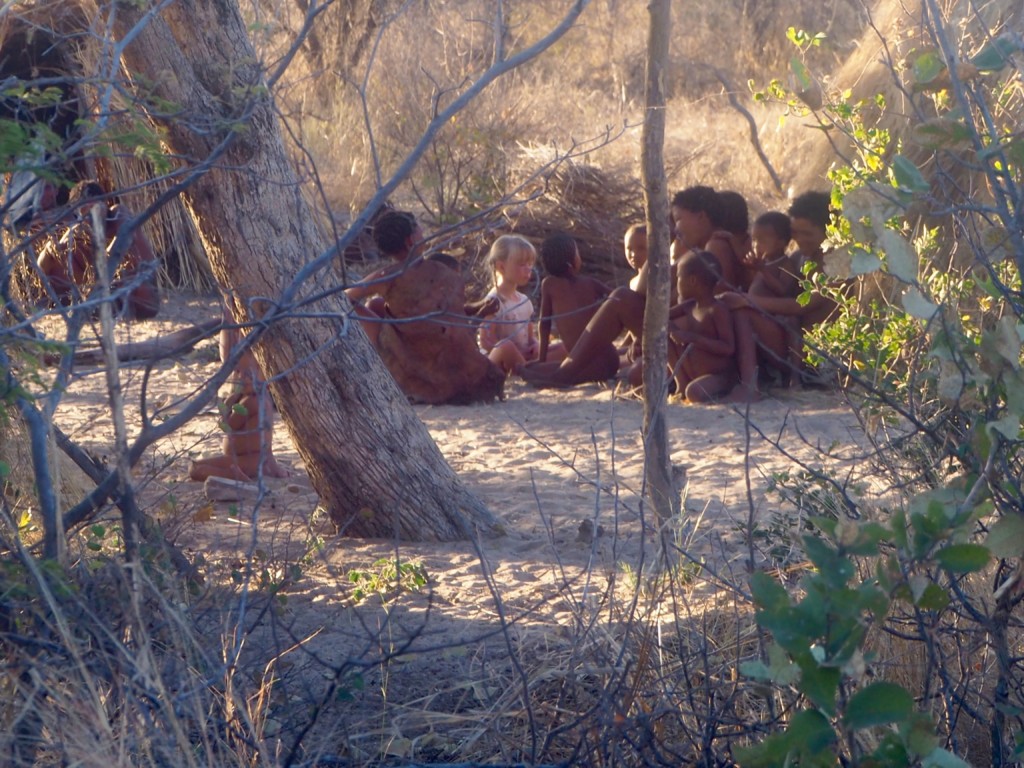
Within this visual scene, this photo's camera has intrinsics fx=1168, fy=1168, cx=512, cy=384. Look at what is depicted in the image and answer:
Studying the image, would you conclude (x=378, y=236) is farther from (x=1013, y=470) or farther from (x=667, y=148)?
(x=667, y=148)

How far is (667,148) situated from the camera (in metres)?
12.2

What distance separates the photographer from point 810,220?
618cm

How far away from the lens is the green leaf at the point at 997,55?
6.44 ft

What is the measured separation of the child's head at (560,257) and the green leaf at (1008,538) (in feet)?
16.2

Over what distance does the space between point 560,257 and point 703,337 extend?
3.30 feet

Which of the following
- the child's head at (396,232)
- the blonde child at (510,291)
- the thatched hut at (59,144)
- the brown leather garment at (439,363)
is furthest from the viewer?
the blonde child at (510,291)

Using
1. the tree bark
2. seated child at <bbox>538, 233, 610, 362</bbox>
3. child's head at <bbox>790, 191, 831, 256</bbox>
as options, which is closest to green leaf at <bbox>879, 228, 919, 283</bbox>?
the tree bark

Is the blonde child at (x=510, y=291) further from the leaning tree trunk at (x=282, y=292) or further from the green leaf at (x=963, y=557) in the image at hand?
the green leaf at (x=963, y=557)

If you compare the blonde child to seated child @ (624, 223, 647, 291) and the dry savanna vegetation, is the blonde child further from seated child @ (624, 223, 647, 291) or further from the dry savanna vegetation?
seated child @ (624, 223, 647, 291)

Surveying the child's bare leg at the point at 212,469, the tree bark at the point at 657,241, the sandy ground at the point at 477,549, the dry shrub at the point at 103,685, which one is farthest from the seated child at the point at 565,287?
the dry shrub at the point at 103,685

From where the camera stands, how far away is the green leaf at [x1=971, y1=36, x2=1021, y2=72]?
6.44ft

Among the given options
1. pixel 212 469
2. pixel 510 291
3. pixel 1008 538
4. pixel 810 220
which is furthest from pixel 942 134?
pixel 510 291

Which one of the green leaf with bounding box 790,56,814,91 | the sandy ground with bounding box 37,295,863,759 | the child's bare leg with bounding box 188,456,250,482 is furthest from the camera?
the child's bare leg with bounding box 188,456,250,482

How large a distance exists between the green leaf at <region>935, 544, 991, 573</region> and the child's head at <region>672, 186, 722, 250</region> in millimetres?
5090
